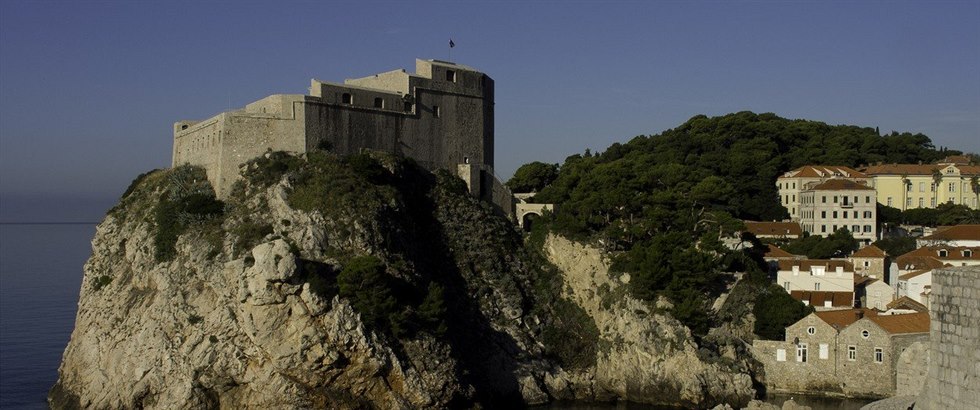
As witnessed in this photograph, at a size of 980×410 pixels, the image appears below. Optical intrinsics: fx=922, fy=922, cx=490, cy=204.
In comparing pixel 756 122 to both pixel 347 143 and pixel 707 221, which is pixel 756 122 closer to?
pixel 707 221

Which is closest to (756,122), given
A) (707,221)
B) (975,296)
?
(707,221)

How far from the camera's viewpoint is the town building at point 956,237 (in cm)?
4791

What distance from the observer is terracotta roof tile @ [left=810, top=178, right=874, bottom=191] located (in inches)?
2189

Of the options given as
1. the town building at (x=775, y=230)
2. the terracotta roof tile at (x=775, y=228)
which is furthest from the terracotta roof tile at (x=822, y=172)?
the town building at (x=775, y=230)

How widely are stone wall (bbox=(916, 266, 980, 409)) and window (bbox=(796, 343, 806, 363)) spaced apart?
30.0 metres

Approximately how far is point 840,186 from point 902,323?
21284mm

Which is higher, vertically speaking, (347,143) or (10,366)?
(347,143)

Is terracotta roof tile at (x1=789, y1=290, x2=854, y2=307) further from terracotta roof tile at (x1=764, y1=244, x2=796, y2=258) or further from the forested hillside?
terracotta roof tile at (x1=764, y1=244, x2=796, y2=258)

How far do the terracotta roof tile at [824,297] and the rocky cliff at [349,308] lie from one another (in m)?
6.54

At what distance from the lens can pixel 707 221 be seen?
4516 centimetres

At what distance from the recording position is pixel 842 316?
1487 inches

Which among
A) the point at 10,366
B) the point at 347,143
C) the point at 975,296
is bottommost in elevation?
the point at 10,366

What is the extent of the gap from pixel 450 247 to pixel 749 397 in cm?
1390

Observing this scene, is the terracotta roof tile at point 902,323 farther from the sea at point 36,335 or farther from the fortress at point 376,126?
the fortress at point 376,126
